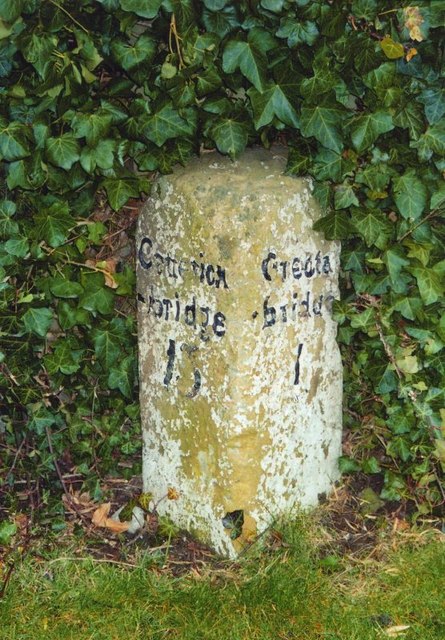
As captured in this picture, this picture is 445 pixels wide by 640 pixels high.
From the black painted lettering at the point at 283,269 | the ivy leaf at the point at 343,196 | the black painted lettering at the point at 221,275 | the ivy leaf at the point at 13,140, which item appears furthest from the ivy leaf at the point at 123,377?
the ivy leaf at the point at 343,196

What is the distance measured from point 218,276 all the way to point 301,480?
841 millimetres

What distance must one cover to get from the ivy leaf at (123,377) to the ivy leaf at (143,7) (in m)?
1.24

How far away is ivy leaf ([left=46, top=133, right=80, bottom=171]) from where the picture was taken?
2957mm

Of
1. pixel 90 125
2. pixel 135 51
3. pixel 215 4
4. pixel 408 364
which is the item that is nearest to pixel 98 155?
pixel 90 125

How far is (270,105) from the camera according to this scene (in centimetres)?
290

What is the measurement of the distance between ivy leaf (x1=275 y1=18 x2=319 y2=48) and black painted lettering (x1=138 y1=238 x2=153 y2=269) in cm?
81

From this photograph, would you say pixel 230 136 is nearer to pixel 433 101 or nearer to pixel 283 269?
pixel 283 269

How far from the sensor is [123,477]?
11.9 feet

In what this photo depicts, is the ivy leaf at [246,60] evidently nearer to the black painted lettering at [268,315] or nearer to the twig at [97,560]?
the black painted lettering at [268,315]

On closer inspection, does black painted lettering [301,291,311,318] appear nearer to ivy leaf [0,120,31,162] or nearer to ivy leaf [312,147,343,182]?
ivy leaf [312,147,343,182]

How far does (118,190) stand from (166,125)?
278 mm

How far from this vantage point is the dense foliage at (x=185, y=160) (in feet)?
9.31

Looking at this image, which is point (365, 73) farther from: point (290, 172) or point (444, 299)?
point (444, 299)

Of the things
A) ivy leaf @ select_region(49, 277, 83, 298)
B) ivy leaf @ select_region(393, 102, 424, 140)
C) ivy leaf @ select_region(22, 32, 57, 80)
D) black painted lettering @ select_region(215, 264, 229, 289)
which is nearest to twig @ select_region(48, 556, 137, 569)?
Answer: ivy leaf @ select_region(49, 277, 83, 298)
